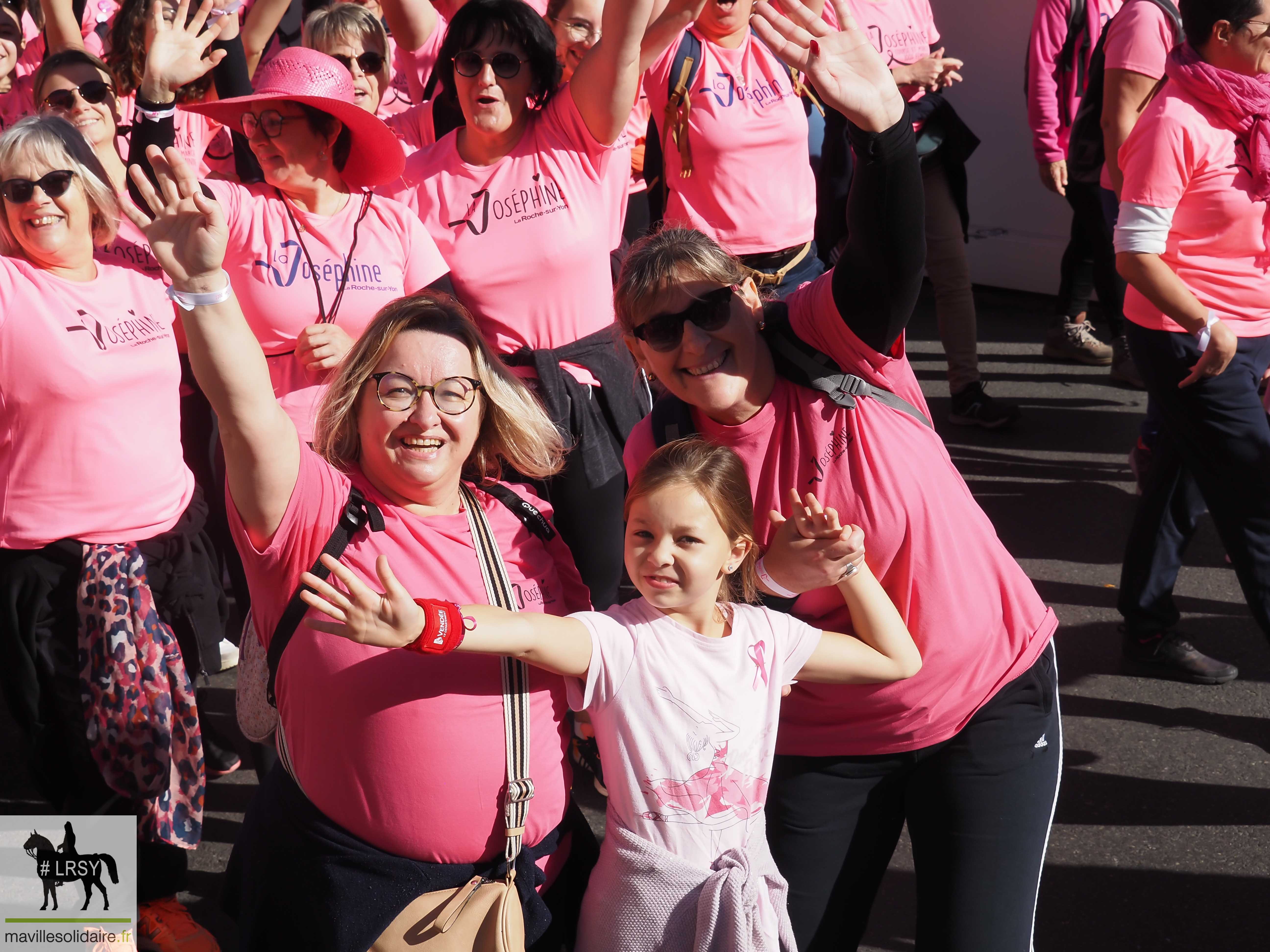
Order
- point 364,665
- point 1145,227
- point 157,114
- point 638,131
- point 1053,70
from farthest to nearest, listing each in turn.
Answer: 1. point 1053,70
2. point 638,131
3. point 1145,227
4. point 157,114
5. point 364,665

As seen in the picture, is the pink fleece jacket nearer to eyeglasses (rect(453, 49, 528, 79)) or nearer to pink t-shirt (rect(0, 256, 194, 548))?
eyeglasses (rect(453, 49, 528, 79))

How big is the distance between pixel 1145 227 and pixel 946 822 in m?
2.03

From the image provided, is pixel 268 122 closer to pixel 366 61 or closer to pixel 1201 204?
pixel 366 61

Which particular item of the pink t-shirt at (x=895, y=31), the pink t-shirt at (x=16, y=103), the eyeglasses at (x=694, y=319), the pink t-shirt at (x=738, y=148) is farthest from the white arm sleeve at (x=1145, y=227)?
the pink t-shirt at (x=16, y=103)

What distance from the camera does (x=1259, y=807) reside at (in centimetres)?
346

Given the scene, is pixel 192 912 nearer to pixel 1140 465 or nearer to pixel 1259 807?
pixel 1259 807

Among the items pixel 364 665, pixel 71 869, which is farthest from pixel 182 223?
pixel 71 869

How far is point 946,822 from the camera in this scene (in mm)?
2203

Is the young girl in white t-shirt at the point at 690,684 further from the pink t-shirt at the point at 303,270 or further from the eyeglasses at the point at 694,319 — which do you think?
the pink t-shirt at the point at 303,270

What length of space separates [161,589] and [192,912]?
839mm

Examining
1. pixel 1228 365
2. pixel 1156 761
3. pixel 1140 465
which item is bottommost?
pixel 1156 761

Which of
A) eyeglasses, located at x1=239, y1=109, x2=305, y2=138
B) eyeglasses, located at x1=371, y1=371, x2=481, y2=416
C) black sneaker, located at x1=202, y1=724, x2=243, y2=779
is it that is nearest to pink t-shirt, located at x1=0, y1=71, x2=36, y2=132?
eyeglasses, located at x1=239, y1=109, x2=305, y2=138

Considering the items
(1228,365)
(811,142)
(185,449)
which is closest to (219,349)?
(185,449)

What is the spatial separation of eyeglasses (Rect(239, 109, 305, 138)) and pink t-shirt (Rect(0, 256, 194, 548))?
524 mm
